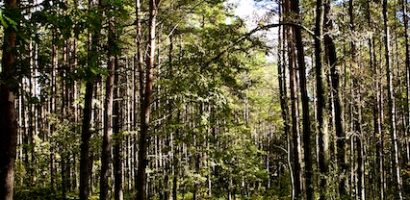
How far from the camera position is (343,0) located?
1864cm

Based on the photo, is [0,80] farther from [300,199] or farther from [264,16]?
[264,16]

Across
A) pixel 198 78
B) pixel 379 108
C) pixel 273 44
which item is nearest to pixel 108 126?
pixel 198 78

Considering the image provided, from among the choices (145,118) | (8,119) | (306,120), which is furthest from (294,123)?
(8,119)

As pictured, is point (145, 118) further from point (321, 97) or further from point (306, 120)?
point (321, 97)

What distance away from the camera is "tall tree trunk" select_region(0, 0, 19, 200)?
8.09 m

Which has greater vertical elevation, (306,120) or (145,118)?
(145,118)

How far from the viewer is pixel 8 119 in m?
8.52

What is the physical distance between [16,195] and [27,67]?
12481 millimetres

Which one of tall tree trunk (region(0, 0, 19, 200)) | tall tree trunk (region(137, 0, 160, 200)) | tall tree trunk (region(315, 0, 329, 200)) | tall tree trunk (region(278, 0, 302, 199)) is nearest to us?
tall tree trunk (region(0, 0, 19, 200))

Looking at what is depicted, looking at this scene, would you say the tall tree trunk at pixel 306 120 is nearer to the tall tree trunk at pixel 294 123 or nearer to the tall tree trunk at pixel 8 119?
the tall tree trunk at pixel 294 123

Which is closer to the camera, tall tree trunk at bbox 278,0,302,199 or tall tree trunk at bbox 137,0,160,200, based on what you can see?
tall tree trunk at bbox 137,0,160,200

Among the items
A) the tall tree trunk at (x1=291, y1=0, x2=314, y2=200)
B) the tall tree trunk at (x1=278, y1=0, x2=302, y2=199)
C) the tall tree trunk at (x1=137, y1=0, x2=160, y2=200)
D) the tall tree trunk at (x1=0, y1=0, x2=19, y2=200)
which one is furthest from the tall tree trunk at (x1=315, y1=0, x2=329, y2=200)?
the tall tree trunk at (x1=0, y1=0, x2=19, y2=200)

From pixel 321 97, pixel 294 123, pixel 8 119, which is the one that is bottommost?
pixel 294 123

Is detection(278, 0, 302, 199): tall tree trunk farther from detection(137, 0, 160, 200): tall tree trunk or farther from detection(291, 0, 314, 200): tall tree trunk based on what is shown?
detection(137, 0, 160, 200): tall tree trunk
